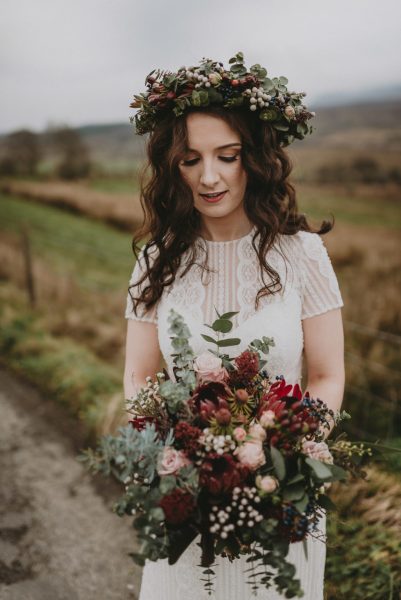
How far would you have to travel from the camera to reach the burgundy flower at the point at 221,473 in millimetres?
1228

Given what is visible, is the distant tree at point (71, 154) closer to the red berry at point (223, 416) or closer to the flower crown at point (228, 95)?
the flower crown at point (228, 95)

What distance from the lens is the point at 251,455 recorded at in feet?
4.11

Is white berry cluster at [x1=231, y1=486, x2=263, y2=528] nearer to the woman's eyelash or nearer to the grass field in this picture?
the grass field

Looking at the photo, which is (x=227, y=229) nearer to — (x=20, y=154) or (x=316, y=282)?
(x=316, y=282)

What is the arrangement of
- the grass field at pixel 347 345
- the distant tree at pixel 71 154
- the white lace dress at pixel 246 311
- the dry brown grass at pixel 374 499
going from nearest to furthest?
the white lace dress at pixel 246 311 → the grass field at pixel 347 345 → the dry brown grass at pixel 374 499 → the distant tree at pixel 71 154

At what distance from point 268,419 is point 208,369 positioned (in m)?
0.25

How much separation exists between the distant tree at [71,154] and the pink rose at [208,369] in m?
30.4

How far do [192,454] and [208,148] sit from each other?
128 centimetres

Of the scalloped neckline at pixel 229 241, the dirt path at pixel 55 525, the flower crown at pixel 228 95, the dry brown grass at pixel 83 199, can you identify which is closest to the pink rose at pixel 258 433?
the scalloped neckline at pixel 229 241

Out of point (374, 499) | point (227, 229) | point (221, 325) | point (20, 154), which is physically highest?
point (20, 154)

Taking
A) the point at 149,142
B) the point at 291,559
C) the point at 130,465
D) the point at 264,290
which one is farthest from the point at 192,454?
the point at 149,142

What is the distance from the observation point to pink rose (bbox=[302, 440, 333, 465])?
1.32 m

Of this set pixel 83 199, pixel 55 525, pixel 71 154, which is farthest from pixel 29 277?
pixel 71 154

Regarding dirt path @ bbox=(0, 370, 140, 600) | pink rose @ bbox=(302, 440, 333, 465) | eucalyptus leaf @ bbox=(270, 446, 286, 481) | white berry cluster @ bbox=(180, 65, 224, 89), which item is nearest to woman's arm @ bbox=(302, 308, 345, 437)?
pink rose @ bbox=(302, 440, 333, 465)
